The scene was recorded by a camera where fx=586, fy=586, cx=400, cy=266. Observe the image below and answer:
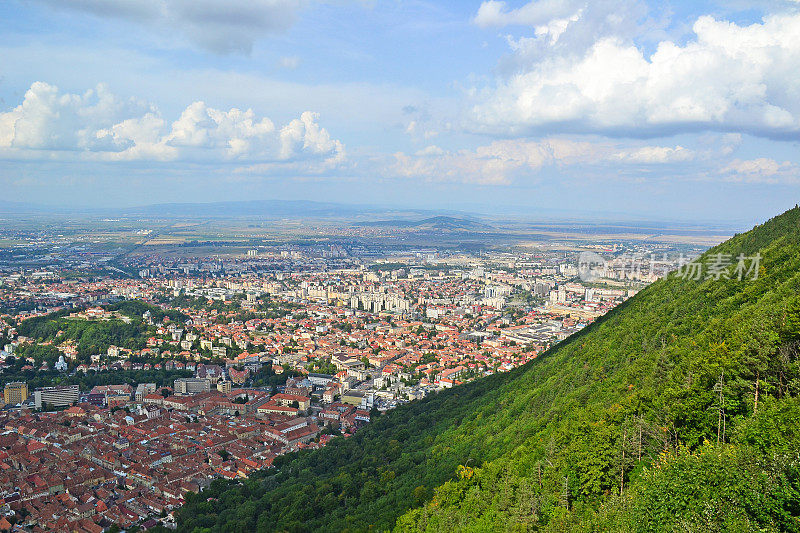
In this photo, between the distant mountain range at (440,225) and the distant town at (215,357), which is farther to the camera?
the distant mountain range at (440,225)

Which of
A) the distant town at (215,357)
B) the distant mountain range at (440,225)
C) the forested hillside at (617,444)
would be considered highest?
the distant mountain range at (440,225)

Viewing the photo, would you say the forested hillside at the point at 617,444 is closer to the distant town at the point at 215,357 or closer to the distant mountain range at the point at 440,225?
the distant town at the point at 215,357

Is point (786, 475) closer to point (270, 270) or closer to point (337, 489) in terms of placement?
point (337, 489)

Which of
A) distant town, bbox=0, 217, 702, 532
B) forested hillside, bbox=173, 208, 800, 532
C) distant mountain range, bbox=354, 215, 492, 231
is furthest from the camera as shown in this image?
distant mountain range, bbox=354, 215, 492, 231

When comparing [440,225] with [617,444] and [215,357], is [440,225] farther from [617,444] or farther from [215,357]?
[617,444]

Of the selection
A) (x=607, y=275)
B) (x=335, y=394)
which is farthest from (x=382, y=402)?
(x=607, y=275)

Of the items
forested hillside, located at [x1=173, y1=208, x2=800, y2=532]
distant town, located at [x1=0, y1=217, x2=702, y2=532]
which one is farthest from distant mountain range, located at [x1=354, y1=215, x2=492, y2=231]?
forested hillside, located at [x1=173, y1=208, x2=800, y2=532]

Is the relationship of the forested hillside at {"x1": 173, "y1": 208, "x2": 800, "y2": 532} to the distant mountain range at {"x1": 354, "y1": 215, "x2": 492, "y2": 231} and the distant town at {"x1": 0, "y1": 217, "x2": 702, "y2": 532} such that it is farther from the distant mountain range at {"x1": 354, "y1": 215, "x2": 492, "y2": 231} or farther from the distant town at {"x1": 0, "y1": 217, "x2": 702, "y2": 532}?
the distant mountain range at {"x1": 354, "y1": 215, "x2": 492, "y2": 231}

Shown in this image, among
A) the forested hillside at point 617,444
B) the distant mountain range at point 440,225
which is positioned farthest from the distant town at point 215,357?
the distant mountain range at point 440,225

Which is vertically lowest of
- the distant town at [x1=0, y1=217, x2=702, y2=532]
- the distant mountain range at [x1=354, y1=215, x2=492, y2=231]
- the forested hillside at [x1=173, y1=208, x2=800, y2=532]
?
the distant town at [x1=0, y1=217, x2=702, y2=532]
